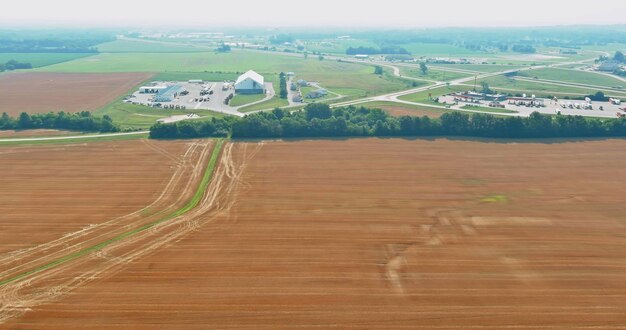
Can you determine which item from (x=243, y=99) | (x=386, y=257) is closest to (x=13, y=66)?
(x=243, y=99)

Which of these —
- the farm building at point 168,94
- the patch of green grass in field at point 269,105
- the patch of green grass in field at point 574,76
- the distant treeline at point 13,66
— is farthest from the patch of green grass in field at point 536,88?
the distant treeline at point 13,66

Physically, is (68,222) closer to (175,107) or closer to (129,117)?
(129,117)

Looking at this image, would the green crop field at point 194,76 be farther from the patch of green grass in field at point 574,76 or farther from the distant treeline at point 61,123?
the patch of green grass in field at point 574,76

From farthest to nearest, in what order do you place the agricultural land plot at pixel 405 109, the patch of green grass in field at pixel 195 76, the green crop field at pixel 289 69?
the patch of green grass in field at pixel 195 76
the green crop field at pixel 289 69
the agricultural land plot at pixel 405 109

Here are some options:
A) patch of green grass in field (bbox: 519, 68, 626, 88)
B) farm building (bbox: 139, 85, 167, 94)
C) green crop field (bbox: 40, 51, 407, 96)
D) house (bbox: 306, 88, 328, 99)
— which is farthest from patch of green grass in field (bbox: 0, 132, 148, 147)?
patch of green grass in field (bbox: 519, 68, 626, 88)

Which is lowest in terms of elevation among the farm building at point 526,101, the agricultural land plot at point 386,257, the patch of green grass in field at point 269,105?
the agricultural land plot at point 386,257
